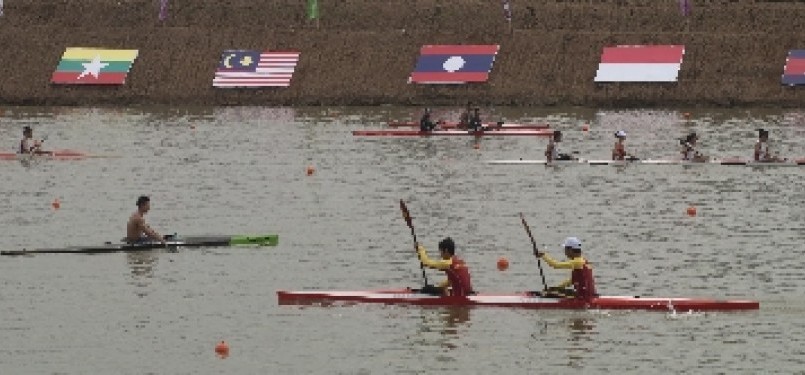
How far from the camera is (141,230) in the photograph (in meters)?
39.1

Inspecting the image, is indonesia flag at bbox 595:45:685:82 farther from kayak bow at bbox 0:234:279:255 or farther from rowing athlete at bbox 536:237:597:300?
rowing athlete at bbox 536:237:597:300

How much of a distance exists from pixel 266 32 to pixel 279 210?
118ft

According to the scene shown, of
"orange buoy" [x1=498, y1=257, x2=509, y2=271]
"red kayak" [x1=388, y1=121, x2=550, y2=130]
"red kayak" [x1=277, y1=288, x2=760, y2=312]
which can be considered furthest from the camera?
"red kayak" [x1=388, y1=121, x2=550, y2=130]

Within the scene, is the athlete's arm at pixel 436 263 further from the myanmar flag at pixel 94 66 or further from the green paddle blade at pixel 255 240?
the myanmar flag at pixel 94 66

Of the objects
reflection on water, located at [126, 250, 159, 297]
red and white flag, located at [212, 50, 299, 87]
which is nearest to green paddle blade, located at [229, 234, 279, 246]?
reflection on water, located at [126, 250, 159, 297]

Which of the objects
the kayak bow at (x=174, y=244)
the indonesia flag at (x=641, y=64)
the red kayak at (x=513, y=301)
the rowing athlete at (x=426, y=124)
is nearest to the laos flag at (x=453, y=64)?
the indonesia flag at (x=641, y=64)

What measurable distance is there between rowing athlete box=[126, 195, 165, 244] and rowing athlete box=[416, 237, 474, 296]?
8219 millimetres

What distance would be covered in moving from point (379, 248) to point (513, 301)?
25.8 ft

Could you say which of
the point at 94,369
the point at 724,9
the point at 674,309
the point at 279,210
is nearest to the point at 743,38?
the point at 724,9

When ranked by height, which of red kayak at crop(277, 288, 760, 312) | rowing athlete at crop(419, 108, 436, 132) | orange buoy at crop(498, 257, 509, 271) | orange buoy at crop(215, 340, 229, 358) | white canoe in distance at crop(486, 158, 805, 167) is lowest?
orange buoy at crop(215, 340, 229, 358)

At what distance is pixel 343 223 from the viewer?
43750 millimetres

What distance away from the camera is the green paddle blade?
1572 inches

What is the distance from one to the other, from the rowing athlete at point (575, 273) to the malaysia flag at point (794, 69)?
42.0 m

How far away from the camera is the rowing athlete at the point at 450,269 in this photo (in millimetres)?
31938
